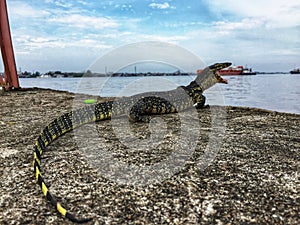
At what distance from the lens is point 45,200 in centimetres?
230

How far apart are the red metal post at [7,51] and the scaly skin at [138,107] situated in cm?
705

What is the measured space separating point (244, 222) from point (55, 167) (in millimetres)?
2172

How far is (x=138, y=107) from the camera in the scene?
585cm

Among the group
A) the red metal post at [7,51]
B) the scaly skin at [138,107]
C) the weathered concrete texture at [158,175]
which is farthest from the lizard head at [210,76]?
the red metal post at [7,51]

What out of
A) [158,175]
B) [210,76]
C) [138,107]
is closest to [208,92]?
[210,76]

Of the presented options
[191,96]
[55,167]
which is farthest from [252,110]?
[55,167]

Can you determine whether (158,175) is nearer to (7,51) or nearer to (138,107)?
(138,107)

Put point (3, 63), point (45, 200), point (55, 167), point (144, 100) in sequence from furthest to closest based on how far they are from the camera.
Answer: point (3, 63) → point (144, 100) → point (55, 167) → point (45, 200)

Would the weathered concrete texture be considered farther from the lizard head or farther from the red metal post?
the red metal post

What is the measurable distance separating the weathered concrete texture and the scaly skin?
0.20 m

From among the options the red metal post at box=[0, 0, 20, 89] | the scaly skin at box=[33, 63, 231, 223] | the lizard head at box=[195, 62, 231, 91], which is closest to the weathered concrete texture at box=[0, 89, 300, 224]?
the scaly skin at box=[33, 63, 231, 223]

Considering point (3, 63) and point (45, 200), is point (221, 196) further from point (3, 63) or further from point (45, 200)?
point (3, 63)

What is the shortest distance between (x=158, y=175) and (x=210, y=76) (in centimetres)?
592

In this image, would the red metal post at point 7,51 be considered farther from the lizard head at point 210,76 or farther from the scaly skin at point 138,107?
the lizard head at point 210,76
